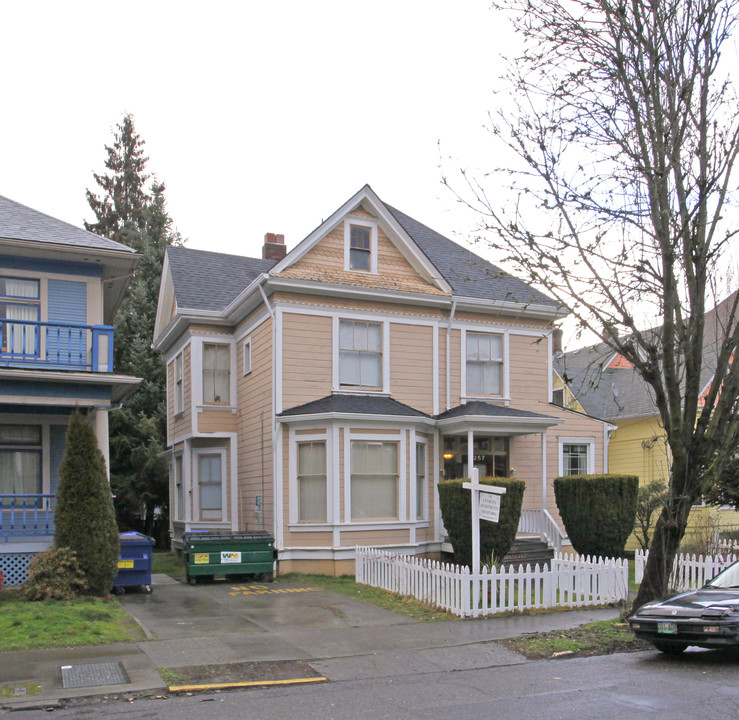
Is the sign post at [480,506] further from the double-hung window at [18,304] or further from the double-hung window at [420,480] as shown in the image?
the double-hung window at [18,304]

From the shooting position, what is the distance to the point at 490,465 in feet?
70.5

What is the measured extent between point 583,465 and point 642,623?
531 inches

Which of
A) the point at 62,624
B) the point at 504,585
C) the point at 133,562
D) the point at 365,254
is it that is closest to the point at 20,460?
the point at 133,562

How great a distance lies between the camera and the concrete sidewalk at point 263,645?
8711mm

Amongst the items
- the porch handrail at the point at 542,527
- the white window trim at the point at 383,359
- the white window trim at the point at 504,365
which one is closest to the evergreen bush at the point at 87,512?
the white window trim at the point at 383,359

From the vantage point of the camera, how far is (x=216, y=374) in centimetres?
2184

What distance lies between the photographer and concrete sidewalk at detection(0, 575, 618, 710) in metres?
8.71

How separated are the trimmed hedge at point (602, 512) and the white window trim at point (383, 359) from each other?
16.6 feet

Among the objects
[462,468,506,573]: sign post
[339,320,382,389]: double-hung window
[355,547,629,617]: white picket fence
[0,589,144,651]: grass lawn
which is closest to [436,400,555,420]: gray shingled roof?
[339,320,382,389]: double-hung window

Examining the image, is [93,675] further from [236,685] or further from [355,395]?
[355,395]

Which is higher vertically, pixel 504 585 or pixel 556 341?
pixel 556 341

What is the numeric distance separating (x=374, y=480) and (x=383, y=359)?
3.03 meters

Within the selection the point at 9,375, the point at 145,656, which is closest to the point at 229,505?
the point at 9,375

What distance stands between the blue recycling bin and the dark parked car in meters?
9.17
